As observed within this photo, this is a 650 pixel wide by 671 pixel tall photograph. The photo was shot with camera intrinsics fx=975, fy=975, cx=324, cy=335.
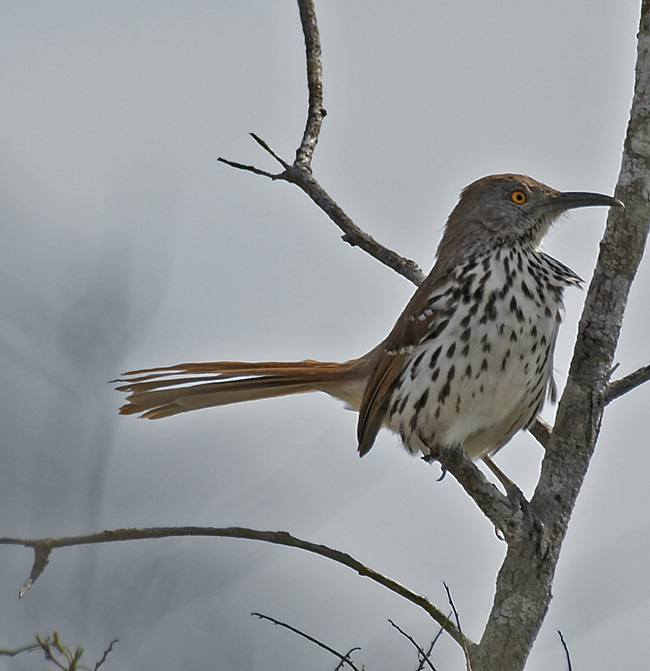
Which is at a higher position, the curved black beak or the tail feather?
the curved black beak

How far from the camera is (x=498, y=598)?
2904mm

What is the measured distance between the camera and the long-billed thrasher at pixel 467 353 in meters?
3.70

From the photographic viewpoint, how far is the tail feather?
13.4 ft

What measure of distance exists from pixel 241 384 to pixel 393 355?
75cm

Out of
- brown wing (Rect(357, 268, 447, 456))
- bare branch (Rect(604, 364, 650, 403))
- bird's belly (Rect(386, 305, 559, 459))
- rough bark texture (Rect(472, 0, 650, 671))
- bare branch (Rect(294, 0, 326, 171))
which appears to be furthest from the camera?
bare branch (Rect(294, 0, 326, 171))

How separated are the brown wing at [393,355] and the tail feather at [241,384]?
0.33 meters

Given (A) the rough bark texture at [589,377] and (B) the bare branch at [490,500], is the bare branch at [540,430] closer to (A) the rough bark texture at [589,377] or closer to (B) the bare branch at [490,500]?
(B) the bare branch at [490,500]

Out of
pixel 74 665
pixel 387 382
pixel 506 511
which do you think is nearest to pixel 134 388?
pixel 387 382

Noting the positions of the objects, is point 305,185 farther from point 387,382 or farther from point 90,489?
point 90,489

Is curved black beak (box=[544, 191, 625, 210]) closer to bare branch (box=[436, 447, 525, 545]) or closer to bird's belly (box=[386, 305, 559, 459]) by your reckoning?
bird's belly (box=[386, 305, 559, 459])

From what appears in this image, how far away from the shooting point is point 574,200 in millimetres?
4113

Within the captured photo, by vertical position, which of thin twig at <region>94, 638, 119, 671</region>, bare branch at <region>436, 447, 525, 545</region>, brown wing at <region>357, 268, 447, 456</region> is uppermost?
brown wing at <region>357, 268, 447, 456</region>

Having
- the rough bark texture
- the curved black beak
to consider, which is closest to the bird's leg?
the rough bark texture

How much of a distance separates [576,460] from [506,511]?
298 mm
